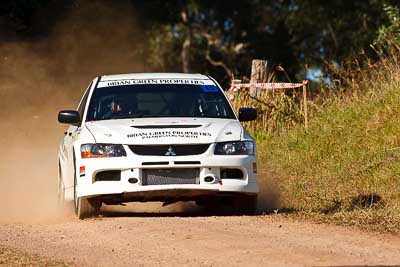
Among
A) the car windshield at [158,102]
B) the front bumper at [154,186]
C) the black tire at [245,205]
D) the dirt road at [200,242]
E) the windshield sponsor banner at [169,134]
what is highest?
the car windshield at [158,102]

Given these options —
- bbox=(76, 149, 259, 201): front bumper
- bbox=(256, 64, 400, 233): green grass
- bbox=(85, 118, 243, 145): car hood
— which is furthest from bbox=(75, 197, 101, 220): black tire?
bbox=(256, 64, 400, 233): green grass

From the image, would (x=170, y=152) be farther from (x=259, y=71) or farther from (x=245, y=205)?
(x=259, y=71)

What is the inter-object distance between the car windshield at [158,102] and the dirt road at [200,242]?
1270 millimetres

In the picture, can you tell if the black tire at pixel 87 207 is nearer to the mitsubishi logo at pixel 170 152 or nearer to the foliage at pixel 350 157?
the mitsubishi logo at pixel 170 152

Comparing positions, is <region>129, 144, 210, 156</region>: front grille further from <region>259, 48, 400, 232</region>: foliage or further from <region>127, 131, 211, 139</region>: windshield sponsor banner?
<region>259, 48, 400, 232</region>: foliage

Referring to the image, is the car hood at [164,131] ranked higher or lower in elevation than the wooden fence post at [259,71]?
lower

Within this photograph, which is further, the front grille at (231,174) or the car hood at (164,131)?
the front grille at (231,174)

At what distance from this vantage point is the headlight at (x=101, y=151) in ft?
42.8

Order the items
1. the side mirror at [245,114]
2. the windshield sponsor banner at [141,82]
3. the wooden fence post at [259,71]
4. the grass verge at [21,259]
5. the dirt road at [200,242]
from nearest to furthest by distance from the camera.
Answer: the dirt road at [200,242] < the grass verge at [21,259] < the side mirror at [245,114] < the windshield sponsor banner at [141,82] < the wooden fence post at [259,71]

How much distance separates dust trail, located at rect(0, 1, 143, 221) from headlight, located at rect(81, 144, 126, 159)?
6.41 metres

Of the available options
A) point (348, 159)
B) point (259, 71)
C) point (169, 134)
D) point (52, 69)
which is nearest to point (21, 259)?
point (169, 134)

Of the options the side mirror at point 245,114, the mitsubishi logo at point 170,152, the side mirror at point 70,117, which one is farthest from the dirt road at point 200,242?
the side mirror at point 245,114

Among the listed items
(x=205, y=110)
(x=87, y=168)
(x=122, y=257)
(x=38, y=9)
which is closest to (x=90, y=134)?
(x=87, y=168)

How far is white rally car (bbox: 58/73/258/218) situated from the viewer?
13.0 meters
